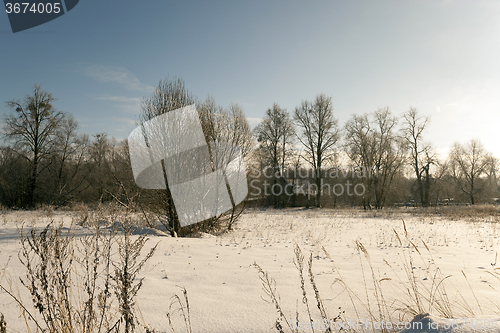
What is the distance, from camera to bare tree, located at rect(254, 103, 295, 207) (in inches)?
1220

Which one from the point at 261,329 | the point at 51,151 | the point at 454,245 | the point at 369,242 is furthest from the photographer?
the point at 51,151

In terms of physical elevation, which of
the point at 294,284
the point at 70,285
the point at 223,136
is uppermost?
the point at 223,136

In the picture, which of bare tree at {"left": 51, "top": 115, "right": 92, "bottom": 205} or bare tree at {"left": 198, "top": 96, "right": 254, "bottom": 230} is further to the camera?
bare tree at {"left": 51, "top": 115, "right": 92, "bottom": 205}

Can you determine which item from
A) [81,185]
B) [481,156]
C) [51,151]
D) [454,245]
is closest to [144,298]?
[454,245]

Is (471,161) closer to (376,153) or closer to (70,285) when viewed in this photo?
(376,153)

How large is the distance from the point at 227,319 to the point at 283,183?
2952 centimetres

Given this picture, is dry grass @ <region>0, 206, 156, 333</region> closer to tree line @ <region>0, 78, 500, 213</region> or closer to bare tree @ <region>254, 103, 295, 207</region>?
tree line @ <region>0, 78, 500, 213</region>

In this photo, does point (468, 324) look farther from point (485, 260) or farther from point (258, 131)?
point (258, 131)

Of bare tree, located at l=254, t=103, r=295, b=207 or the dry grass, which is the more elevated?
bare tree, located at l=254, t=103, r=295, b=207

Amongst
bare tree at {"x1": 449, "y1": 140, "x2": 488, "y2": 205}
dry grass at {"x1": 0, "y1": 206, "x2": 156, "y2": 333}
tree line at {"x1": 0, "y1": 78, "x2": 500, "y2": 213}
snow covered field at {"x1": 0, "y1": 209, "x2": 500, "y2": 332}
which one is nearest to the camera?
dry grass at {"x1": 0, "y1": 206, "x2": 156, "y2": 333}

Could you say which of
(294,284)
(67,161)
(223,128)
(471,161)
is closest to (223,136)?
(223,128)

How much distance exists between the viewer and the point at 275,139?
102ft

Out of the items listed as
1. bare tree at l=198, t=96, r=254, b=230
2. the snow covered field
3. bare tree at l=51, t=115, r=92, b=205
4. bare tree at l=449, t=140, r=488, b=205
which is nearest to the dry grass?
the snow covered field

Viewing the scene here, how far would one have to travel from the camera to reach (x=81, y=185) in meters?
25.5
